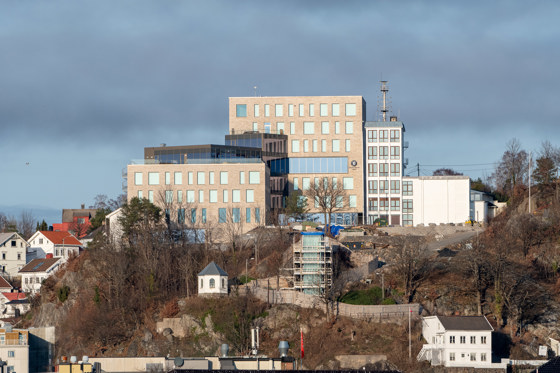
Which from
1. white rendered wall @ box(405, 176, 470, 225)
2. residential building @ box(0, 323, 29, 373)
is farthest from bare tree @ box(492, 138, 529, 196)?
residential building @ box(0, 323, 29, 373)

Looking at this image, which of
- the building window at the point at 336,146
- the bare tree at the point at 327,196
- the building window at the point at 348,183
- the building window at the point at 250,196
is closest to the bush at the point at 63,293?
the building window at the point at 250,196

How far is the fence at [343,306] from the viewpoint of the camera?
91.3 meters

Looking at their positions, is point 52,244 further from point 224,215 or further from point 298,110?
point 298,110

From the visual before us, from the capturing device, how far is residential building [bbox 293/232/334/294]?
9638 cm

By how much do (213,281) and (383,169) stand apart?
45.1 meters

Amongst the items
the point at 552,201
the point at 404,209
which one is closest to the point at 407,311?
the point at 552,201

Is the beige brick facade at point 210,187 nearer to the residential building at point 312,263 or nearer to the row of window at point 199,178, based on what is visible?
the row of window at point 199,178

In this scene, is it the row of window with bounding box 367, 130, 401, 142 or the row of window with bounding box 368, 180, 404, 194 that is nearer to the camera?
the row of window with bounding box 368, 180, 404, 194

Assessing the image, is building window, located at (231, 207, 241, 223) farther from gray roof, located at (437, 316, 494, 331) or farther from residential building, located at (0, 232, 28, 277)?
gray roof, located at (437, 316, 494, 331)

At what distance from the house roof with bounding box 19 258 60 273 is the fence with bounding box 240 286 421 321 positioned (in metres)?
38.0

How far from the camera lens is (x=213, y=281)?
9725 cm

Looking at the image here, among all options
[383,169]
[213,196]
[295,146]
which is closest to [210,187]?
[213,196]

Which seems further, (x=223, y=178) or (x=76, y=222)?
(x=76, y=222)

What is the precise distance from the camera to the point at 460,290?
96312mm
